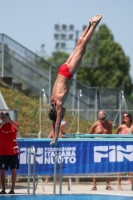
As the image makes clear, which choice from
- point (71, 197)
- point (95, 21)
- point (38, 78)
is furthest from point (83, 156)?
point (38, 78)

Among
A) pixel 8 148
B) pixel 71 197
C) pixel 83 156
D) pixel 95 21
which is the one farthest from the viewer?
pixel 83 156

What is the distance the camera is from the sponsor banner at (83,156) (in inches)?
598

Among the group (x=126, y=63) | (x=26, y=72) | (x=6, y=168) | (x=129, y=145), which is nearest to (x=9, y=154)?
(x=6, y=168)

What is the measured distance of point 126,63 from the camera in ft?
287

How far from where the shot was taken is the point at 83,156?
50.5 feet

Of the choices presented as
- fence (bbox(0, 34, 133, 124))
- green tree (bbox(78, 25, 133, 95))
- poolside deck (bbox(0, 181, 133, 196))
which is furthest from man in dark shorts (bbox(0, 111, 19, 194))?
green tree (bbox(78, 25, 133, 95))

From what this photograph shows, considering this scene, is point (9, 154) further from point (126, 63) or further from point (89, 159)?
point (126, 63)

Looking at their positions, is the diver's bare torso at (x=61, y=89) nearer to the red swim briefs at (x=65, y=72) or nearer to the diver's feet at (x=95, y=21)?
the red swim briefs at (x=65, y=72)

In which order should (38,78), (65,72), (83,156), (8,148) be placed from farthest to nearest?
(38,78) < (83,156) < (8,148) < (65,72)

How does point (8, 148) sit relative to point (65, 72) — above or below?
below

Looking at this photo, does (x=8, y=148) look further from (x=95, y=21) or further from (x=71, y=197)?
(x=95, y=21)

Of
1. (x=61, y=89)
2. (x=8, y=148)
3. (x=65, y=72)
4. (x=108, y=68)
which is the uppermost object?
(x=108, y=68)

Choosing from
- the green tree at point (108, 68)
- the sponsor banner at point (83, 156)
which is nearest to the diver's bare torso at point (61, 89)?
the sponsor banner at point (83, 156)

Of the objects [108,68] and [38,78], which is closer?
[38,78]
